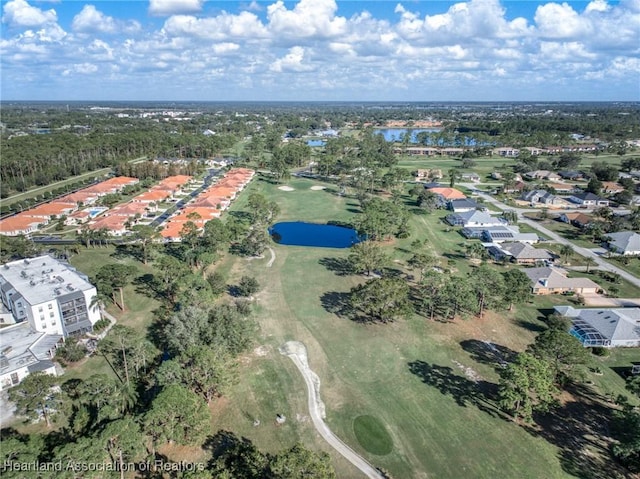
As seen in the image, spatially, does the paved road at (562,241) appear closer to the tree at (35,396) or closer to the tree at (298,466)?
the tree at (298,466)

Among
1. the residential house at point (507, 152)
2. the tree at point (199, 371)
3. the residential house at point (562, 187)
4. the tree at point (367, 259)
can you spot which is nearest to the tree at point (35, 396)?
the tree at point (199, 371)

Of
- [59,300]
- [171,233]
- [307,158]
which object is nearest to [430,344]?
[59,300]

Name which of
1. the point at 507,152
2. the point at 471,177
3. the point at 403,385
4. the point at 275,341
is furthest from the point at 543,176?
the point at 275,341

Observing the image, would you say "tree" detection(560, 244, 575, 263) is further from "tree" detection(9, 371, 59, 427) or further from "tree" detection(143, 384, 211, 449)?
"tree" detection(9, 371, 59, 427)

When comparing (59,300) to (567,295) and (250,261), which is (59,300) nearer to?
(250,261)

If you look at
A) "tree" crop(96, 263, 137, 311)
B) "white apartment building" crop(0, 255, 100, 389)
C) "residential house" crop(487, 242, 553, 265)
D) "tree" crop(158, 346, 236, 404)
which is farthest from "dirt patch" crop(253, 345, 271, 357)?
"residential house" crop(487, 242, 553, 265)

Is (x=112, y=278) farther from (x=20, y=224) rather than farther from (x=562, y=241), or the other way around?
(x=562, y=241)
